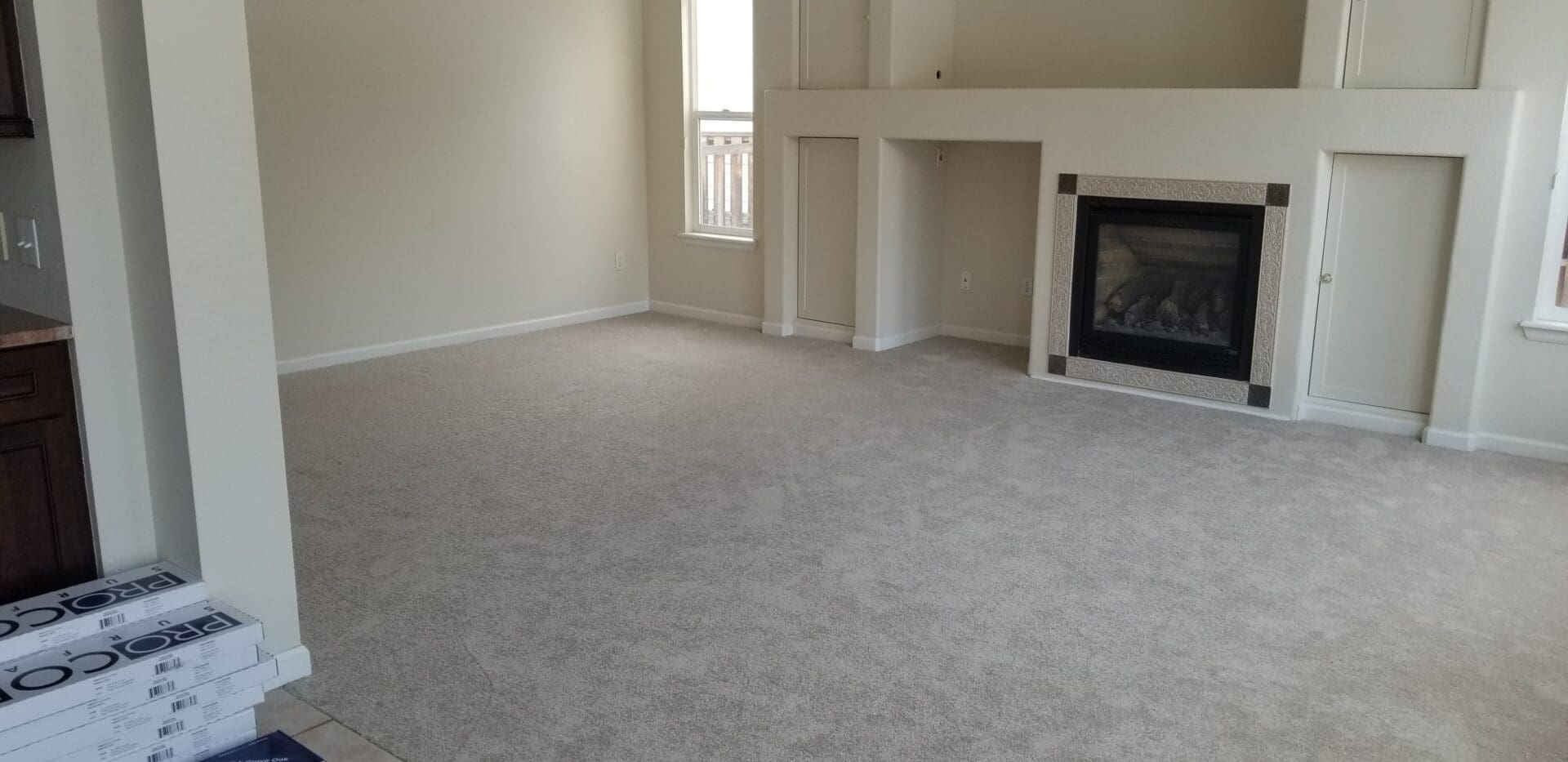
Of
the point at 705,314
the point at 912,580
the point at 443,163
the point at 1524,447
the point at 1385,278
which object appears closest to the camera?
the point at 912,580

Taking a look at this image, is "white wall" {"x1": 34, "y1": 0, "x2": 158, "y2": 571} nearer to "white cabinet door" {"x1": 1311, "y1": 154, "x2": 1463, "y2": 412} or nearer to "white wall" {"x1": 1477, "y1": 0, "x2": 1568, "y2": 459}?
"white cabinet door" {"x1": 1311, "y1": 154, "x2": 1463, "y2": 412}

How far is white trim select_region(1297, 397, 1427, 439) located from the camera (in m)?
5.02

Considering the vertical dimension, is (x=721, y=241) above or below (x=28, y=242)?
below

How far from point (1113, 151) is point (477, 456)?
3.29 meters

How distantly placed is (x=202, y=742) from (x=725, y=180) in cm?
562

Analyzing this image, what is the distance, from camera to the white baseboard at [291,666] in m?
2.87

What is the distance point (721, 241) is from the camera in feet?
24.7

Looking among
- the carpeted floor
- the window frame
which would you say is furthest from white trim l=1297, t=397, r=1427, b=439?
the window frame

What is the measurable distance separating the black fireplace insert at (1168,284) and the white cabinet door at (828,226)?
153 cm

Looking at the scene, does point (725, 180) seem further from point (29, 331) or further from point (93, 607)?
point (93, 607)

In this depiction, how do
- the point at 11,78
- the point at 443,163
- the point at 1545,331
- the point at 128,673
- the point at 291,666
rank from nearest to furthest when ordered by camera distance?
the point at 128,673
the point at 11,78
the point at 291,666
the point at 1545,331
the point at 443,163

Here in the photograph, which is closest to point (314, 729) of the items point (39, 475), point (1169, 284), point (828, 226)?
point (39, 475)

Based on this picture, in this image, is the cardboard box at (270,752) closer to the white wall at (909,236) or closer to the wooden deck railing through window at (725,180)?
the white wall at (909,236)

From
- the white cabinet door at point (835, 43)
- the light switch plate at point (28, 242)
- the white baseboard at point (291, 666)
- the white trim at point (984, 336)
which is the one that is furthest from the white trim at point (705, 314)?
the light switch plate at point (28, 242)
